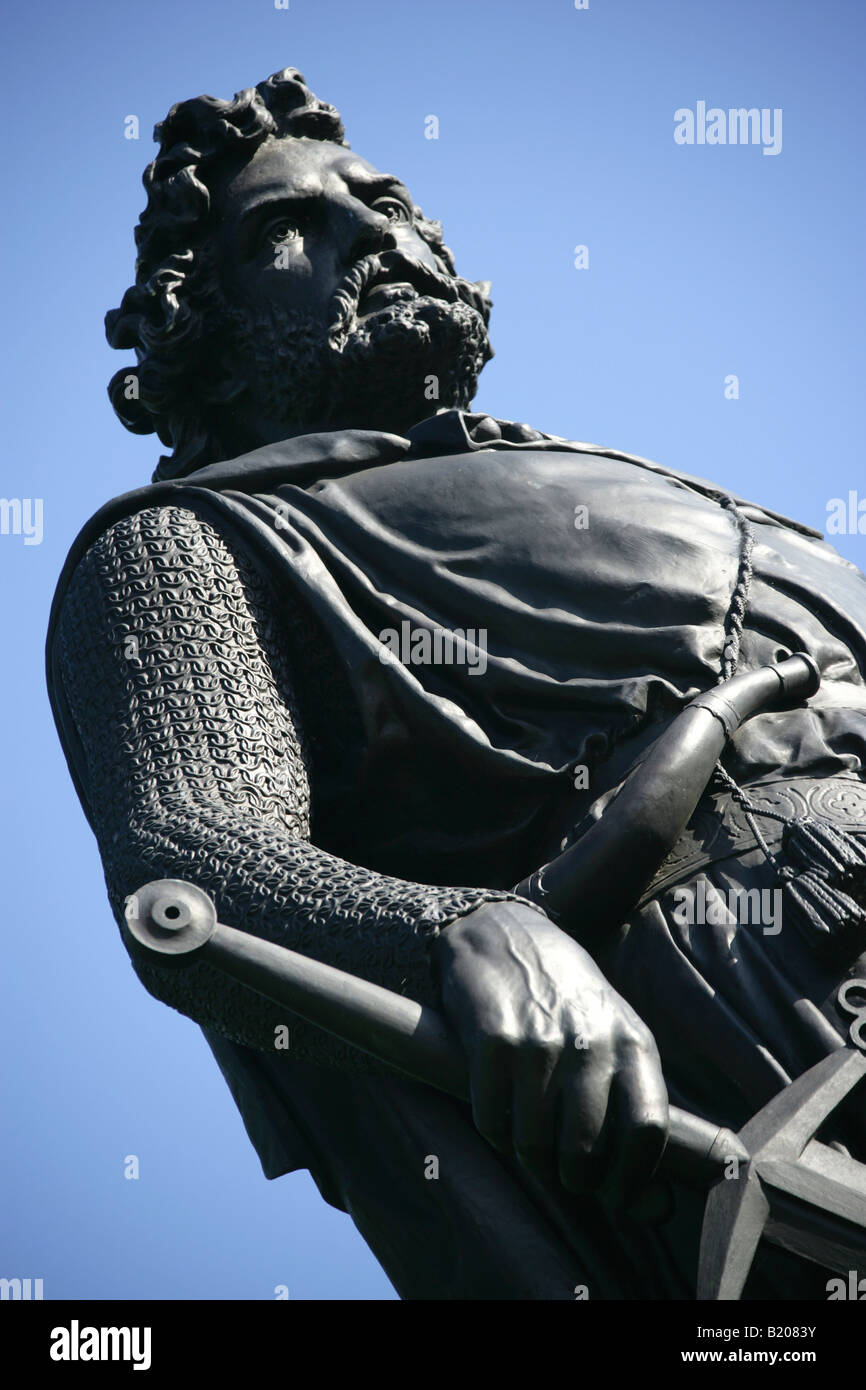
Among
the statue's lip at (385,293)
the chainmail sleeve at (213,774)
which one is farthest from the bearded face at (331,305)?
the chainmail sleeve at (213,774)

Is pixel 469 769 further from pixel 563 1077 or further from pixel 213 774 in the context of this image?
pixel 563 1077

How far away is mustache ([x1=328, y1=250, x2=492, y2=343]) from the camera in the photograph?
7918 mm

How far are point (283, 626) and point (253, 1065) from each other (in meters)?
1.46

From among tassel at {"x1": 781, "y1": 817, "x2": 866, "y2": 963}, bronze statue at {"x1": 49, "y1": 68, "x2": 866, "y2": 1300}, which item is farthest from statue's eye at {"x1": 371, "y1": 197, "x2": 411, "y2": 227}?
tassel at {"x1": 781, "y1": 817, "x2": 866, "y2": 963}

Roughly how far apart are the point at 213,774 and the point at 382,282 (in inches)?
102

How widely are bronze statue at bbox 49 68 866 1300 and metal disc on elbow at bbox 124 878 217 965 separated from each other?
11 cm

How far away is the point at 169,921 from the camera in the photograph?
5.03 meters

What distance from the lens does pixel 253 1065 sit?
6.67 metres

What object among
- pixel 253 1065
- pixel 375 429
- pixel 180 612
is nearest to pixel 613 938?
pixel 253 1065

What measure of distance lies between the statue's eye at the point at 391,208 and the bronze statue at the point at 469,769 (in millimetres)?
202

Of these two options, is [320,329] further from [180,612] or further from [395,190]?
[180,612]

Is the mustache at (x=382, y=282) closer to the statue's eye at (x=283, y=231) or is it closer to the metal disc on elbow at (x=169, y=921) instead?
the statue's eye at (x=283, y=231)

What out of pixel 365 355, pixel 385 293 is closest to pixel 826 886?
pixel 365 355

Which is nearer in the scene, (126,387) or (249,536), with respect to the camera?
(249,536)
